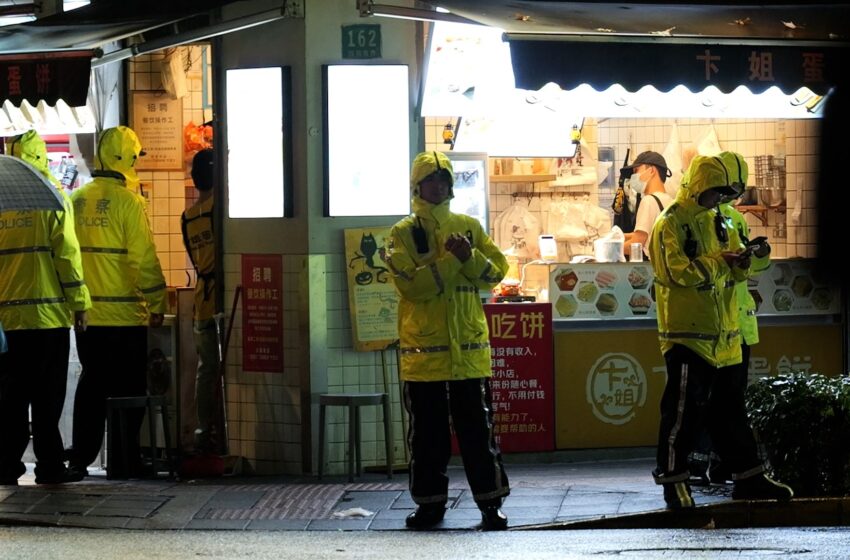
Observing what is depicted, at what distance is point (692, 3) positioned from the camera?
10195 mm

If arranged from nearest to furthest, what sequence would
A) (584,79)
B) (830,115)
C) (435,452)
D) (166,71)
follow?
1. (830,115)
2. (435,452)
3. (584,79)
4. (166,71)

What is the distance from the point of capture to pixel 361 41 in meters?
9.98

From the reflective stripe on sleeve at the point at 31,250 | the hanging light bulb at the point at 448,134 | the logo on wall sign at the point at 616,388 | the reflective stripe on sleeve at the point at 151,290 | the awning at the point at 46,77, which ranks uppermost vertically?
the awning at the point at 46,77

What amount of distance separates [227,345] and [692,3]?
178 inches

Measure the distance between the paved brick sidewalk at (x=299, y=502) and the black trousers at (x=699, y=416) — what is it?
13.5 inches

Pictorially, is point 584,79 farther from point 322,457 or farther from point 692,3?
point 322,457

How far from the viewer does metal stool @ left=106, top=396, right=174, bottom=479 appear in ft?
32.4

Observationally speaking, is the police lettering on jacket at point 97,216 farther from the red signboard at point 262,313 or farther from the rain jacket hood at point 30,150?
the red signboard at point 262,313

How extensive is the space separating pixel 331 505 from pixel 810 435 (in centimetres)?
312

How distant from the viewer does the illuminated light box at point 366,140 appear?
9.93m

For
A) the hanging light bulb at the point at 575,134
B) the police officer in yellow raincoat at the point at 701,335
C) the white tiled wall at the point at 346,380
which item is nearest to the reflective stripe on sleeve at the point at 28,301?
the white tiled wall at the point at 346,380

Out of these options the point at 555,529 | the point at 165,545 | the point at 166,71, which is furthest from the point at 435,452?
the point at 166,71

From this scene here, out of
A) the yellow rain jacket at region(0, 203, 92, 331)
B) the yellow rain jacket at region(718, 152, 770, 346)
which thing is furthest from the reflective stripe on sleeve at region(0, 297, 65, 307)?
the yellow rain jacket at region(718, 152, 770, 346)

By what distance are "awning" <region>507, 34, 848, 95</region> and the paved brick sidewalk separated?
109 inches
